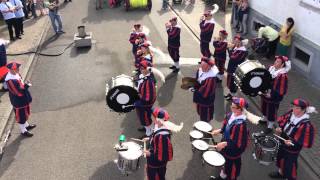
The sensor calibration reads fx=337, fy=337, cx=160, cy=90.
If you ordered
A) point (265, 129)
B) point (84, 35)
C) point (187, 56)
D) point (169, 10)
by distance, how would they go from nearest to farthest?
point (265, 129), point (187, 56), point (84, 35), point (169, 10)

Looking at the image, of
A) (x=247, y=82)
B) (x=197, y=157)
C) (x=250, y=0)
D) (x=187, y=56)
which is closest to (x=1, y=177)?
(x=197, y=157)

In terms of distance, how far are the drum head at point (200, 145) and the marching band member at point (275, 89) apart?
Answer: 2.58 metres

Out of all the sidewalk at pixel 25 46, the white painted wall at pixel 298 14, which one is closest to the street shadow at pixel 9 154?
the sidewalk at pixel 25 46

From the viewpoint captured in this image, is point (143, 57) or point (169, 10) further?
point (169, 10)

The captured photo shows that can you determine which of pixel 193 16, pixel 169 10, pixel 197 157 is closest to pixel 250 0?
pixel 193 16

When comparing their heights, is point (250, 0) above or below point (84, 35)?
above

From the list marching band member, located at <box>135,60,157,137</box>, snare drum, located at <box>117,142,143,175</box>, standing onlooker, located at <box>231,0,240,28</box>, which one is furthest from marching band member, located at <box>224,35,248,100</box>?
standing onlooker, located at <box>231,0,240,28</box>

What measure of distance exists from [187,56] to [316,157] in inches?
281

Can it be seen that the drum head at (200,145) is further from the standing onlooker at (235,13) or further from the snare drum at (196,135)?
the standing onlooker at (235,13)

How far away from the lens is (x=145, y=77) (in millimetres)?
7961

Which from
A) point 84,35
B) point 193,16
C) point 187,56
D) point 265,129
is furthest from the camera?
point 193,16

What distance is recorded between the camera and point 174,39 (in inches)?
474

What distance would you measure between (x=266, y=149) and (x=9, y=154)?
6.21 m

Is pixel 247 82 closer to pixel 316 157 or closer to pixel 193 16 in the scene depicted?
pixel 316 157
